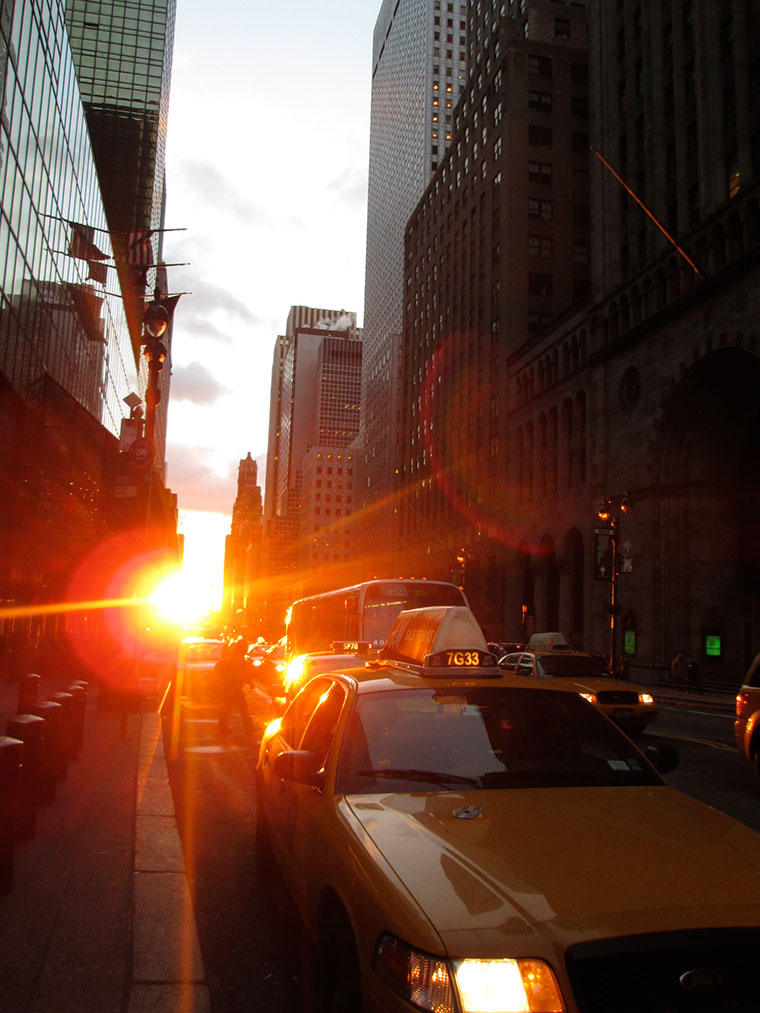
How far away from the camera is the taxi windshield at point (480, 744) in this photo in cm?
386

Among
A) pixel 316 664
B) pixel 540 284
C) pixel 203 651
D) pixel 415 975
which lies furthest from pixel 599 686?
pixel 540 284

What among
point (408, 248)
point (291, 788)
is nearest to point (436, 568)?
point (408, 248)

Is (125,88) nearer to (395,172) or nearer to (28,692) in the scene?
(395,172)

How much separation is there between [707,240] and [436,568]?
4547 centimetres

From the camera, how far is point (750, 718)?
363 inches

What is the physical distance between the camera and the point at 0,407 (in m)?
22.5

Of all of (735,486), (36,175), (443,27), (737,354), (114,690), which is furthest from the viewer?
(443,27)

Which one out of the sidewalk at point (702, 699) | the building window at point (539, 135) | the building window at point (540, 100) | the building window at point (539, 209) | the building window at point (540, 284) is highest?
the building window at point (540, 100)

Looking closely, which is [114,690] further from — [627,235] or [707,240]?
[627,235]

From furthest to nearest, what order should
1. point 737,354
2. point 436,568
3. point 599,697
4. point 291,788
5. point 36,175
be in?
point 436,568 < point 737,354 < point 36,175 < point 599,697 < point 291,788

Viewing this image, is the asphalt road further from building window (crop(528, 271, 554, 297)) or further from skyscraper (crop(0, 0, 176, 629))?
building window (crop(528, 271, 554, 297))

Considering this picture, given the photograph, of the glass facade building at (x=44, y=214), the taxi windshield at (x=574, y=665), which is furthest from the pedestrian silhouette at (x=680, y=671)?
the glass facade building at (x=44, y=214)

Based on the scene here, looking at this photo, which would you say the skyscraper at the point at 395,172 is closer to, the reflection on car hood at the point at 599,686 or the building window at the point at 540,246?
the building window at the point at 540,246

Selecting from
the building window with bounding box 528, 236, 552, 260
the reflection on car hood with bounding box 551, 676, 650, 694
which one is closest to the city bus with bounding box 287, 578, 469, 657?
the reflection on car hood with bounding box 551, 676, 650, 694
